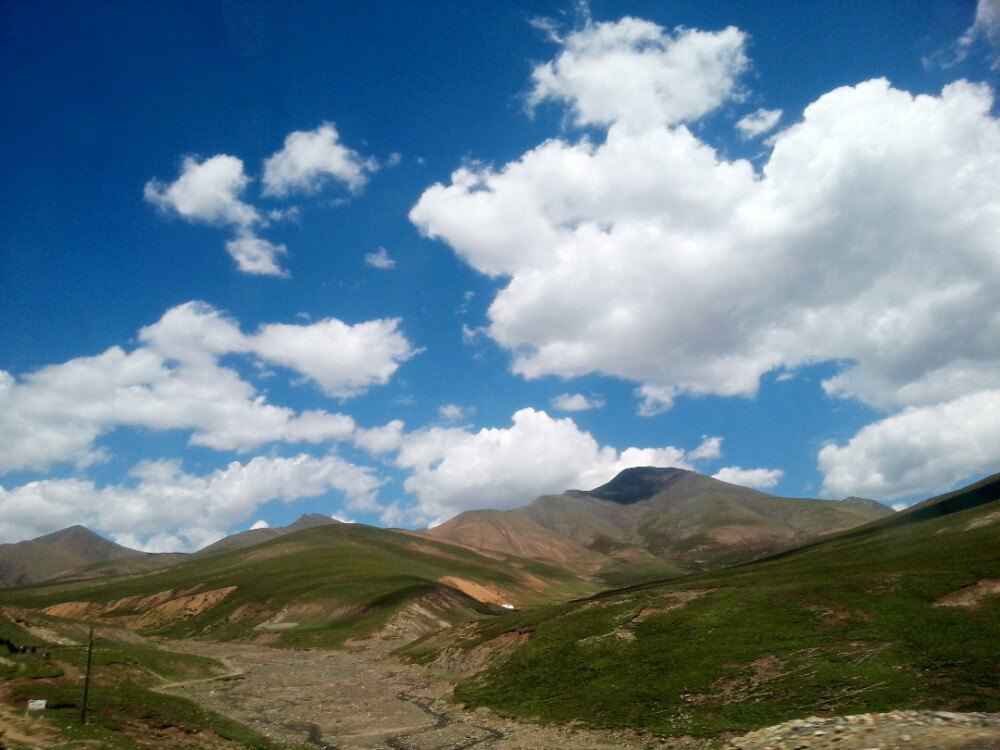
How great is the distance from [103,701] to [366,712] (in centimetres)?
2296

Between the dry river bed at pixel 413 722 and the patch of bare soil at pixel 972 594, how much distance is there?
27.6 m

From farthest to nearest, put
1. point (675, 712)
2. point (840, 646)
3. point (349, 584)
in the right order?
point (349, 584) < point (840, 646) < point (675, 712)

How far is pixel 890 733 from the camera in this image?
86.0ft

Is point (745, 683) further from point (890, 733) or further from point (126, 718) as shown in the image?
point (126, 718)

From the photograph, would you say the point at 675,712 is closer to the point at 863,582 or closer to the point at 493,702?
the point at 493,702

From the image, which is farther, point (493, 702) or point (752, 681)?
point (493, 702)

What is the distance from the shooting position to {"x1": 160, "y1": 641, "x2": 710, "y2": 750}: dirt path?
44844mm

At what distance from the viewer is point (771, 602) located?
201 feet

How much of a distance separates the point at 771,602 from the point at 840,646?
45.3 feet

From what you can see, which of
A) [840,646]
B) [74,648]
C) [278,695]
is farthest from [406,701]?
[840,646]

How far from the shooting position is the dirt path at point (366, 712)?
4484 cm

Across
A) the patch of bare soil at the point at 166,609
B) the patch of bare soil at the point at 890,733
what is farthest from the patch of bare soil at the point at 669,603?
the patch of bare soil at the point at 166,609

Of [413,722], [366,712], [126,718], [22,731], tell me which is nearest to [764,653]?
[413,722]

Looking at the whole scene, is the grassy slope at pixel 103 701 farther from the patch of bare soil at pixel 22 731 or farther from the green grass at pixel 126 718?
the patch of bare soil at pixel 22 731
